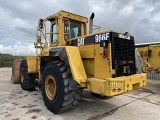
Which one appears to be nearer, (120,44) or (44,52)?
(120,44)

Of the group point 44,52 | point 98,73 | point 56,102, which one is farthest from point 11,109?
point 98,73

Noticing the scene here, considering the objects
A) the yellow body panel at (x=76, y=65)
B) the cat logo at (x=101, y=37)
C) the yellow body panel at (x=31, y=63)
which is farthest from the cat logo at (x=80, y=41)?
the yellow body panel at (x=31, y=63)

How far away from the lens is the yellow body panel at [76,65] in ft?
15.8

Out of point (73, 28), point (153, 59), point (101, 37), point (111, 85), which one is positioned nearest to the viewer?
point (111, 85)

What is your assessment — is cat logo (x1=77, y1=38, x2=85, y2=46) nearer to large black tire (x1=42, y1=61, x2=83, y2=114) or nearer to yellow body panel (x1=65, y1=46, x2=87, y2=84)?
yellow body panel (x1=65, y1=46, x2=87, y2=84)

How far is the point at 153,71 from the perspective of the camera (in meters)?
10.1

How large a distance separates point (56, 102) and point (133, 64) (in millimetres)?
2355

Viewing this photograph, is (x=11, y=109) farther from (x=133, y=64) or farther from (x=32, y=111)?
(x=133, y=64)

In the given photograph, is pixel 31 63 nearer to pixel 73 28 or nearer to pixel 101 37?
pixel 73 28

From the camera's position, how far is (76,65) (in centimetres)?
497

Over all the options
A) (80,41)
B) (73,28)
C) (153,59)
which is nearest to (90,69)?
(80,41)

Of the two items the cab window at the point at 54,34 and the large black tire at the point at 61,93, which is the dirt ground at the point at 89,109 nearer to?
the large black tire at the point at 61,93

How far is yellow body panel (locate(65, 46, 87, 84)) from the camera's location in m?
4.81

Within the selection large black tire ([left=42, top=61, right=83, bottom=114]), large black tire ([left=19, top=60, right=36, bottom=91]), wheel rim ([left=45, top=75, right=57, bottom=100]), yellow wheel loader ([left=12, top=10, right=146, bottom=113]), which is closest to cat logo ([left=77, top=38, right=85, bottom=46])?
yellow wheel loader ([left=12, top=10, right=146, bottom=113])
